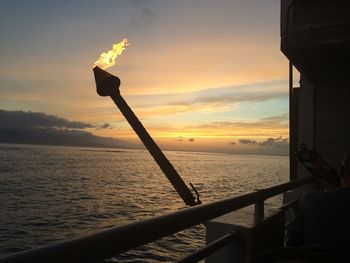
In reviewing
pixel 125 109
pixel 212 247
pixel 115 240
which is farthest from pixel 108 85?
pixel 115 240

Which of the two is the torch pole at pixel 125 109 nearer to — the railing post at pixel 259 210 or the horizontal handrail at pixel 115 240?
the railing post at pixel 259 210

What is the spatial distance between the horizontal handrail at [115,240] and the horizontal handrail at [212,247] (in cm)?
24

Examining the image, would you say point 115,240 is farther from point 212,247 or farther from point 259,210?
→ point 259,210

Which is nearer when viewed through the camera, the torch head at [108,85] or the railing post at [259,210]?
the railing post at [259,210]

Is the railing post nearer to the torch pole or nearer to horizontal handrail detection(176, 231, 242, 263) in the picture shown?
horizontal handrail detection(176, 231, 242, 263)

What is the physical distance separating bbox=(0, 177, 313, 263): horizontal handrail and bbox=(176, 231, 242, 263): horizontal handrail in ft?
0.77

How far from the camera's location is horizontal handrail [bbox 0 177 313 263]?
4.61 feet

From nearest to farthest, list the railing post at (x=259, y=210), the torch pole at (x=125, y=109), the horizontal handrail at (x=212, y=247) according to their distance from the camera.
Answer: the horizontal handrail at (x=212, y=247) → the railing post at (x=259, y=210) → the torch pole at (x=125, y=109)

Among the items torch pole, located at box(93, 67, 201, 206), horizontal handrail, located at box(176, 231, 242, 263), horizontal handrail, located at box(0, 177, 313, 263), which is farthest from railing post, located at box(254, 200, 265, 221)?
torch pole, located at box(93, 67, 201, 206)

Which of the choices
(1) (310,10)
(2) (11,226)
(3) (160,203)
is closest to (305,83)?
(1) (310,10)

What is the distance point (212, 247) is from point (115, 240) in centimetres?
129

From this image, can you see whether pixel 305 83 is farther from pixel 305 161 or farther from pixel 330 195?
pixel 330 195

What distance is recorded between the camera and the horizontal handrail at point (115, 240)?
1.41 metres

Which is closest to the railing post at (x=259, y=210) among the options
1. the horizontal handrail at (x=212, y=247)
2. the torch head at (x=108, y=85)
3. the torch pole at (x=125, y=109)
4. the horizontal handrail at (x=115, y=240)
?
the horizontal handrail at (x=212, y=247)
